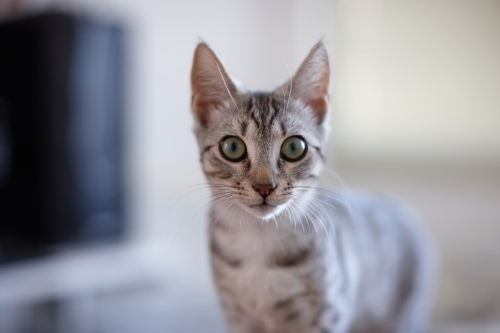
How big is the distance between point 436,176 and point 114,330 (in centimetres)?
147

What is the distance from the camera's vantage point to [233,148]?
0.94 meters

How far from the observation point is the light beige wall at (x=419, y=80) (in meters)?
2.07

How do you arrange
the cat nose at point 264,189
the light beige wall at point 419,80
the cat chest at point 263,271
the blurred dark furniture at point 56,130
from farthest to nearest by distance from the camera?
the light beige wall at point 419,80, the blurred dark furniture at point 56,130, the cat chest at point 263,271, the cat nose at point 264,189

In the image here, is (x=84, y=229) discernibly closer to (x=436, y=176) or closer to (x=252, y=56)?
(x=252, y=56)

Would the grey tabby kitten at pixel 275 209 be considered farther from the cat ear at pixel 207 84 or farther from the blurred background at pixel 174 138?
the blurred background at pixel 174 138

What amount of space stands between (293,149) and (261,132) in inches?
2.7

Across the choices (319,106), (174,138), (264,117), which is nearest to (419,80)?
(174,138)

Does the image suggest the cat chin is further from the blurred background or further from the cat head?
the blurred background

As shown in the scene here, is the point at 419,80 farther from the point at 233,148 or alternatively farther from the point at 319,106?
the point at 233,148

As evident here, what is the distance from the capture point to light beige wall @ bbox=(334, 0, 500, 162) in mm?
2068

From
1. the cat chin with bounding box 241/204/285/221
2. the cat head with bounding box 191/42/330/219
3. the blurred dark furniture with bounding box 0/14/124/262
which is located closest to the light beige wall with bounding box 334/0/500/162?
the blurred dark furniture with bounding box 0/14/124/262

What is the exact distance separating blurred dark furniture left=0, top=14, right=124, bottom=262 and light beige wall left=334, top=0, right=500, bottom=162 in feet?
3.49

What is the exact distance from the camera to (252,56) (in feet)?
7.48

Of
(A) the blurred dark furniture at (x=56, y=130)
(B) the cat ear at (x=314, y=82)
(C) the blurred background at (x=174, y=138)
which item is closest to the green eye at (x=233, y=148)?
(B) the cat ear at (x=314, y=82)
